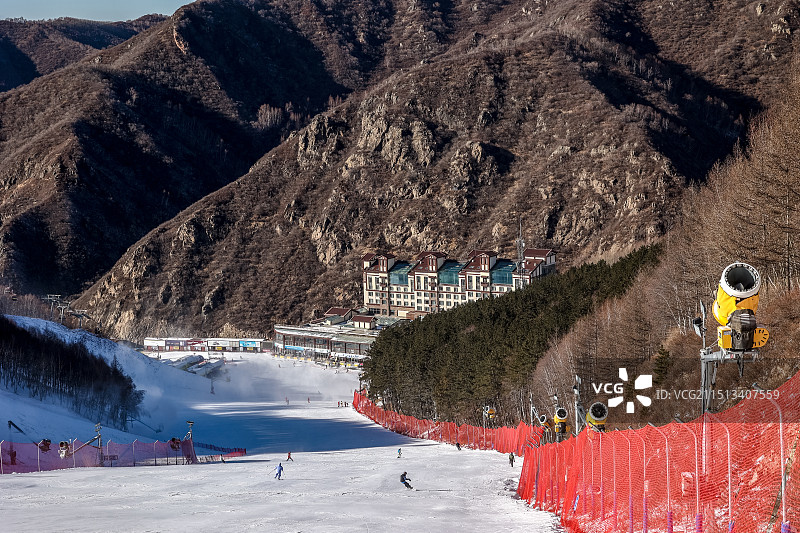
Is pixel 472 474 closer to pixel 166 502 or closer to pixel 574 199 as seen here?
pixel 166 502

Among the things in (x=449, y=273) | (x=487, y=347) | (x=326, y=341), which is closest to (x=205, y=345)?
(x=326, y=341)

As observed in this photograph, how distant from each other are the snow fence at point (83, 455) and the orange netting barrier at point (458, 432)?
56.9ft

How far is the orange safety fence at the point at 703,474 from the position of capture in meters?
13.5

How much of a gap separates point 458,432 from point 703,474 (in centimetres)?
4795

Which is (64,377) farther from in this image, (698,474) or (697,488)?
(697,488)

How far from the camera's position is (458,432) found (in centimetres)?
6297

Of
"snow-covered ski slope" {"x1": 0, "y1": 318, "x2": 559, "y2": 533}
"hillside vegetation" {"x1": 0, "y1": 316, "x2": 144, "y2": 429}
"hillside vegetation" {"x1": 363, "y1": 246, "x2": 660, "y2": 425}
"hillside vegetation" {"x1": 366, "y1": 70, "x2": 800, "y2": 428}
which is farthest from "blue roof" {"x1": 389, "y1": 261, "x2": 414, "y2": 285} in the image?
"hillside vegetation" {"x1": 0, "y1": 316, "x2": 144, "y2": 429}

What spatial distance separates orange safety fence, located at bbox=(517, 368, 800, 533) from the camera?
13.5m

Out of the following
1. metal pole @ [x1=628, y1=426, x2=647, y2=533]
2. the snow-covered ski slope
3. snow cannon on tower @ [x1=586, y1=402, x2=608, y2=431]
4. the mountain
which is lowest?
the snow-covered ski slope

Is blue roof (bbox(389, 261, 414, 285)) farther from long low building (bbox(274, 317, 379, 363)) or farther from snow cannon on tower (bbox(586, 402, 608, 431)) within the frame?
snow cannon on tower (bbox(586, 402, 608, 431))

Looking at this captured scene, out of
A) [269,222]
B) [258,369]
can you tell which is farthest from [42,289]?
[258,369]

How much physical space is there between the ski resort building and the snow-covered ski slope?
151 feet

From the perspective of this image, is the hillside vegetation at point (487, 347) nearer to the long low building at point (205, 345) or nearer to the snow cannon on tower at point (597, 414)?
the snow cannon on tower at point (597, 414)

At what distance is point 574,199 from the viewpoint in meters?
141
